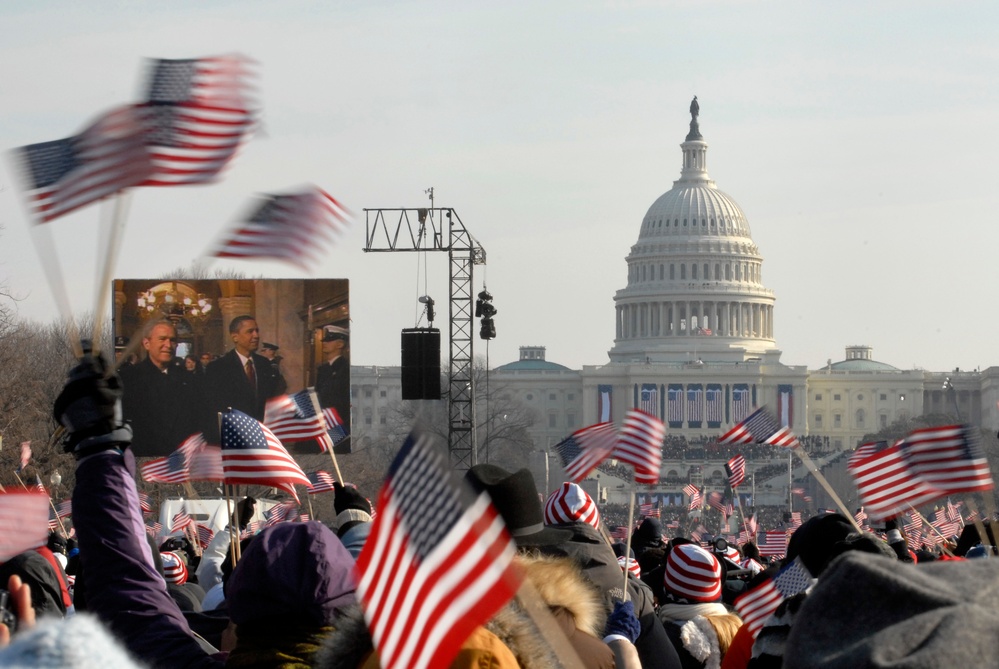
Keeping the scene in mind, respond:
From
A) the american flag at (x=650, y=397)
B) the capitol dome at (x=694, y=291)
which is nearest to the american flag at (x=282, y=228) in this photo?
the american flag at (x=650, y=397)

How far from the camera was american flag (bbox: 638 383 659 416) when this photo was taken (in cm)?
13175

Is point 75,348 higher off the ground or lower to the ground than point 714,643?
higher

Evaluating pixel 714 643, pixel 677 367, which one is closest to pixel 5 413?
pixel 714 643

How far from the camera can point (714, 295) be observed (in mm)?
139125

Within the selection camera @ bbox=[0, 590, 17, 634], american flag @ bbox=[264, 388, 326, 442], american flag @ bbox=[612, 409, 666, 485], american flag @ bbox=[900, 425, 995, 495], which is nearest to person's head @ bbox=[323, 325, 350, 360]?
american flag @ bbox=[264, 388, 326, 442]

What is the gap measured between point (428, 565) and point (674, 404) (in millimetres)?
130862

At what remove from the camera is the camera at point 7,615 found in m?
2.89

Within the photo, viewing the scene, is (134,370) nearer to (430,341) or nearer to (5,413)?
(430,341)

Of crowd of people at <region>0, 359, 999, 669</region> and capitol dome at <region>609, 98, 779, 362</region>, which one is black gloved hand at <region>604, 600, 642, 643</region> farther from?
capitol dome at <region>609, 98, 779, 362</region>

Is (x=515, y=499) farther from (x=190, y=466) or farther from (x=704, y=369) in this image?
(x=704, y=369)

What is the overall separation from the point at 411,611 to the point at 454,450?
30.3 m

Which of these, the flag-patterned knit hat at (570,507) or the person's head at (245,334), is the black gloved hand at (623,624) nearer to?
the flag-patterned knit hat at (570,507)

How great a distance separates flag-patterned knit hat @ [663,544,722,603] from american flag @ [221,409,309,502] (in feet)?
10.1

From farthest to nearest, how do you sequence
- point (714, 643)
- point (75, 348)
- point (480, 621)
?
point (714, 643)
point (75, 348)
point (480, 621)
